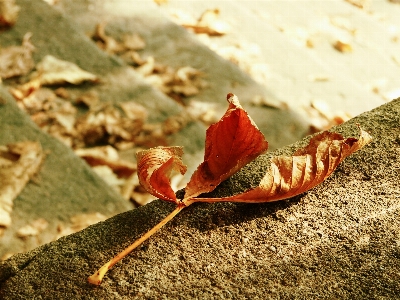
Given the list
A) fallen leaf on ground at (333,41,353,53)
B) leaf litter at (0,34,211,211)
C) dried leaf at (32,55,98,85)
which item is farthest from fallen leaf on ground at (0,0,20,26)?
fallen leaf on ground at (333,41,353,53)

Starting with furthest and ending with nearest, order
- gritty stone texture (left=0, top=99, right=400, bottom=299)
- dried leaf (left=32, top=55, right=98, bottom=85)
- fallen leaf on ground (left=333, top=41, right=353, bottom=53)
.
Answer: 1. fallen leaf on ground (left=333, top=41, right=353, bottom=53)
2. dried leaf (left=32, top=55, right=98, bottom=85)
3. gritty stone texture (left=0, top=99, right=400, bottom=299)

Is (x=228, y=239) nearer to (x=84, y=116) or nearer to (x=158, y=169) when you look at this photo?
(x=158, y=169)

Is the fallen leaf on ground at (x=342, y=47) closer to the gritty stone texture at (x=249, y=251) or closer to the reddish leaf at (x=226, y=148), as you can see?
the gritty stone texture at (x=249, y=251)

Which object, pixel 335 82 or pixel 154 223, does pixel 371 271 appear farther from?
pixel 335 82

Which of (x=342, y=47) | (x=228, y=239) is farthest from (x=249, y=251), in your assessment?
(x=342, y=47)

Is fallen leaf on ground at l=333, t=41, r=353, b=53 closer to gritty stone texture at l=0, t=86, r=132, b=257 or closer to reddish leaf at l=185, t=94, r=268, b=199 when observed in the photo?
→ gritty stone texture at l=0, t=86, r=132, b=257
